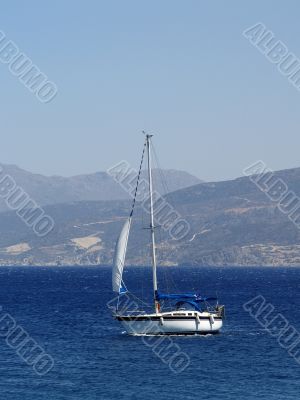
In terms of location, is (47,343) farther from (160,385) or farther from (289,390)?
(289,390)

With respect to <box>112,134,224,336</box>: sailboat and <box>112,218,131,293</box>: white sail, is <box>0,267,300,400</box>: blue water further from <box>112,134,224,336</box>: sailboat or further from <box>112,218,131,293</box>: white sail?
<box>112,218,131,293</box>: white sail

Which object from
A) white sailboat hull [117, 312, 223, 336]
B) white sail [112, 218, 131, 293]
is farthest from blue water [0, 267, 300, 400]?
white sail [112, 218, 131, 293]

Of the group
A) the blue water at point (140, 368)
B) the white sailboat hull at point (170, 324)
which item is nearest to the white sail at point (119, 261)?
the white sailboat hull at point (170, 324)

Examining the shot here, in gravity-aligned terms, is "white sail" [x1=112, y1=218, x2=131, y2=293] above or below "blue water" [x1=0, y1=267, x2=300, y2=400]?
above

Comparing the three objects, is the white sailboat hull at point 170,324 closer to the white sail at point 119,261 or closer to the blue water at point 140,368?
the blue water at point 140,368

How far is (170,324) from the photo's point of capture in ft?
344

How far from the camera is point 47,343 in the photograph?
10281cm

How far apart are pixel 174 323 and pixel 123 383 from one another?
27.9m

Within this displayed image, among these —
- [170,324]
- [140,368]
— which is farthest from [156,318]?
[140,368]

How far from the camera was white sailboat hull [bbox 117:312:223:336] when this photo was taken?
10462 cm

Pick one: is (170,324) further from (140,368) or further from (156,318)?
(140,368)

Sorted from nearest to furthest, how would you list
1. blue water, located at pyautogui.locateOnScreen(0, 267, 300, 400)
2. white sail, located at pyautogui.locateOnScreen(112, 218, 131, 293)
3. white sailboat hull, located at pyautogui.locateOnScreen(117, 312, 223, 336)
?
blue water, located at pyautogui.locateOnScreen(0, 267, 300, 400), white sailboat hull, located at pyautogui.locateOnScreen(117, 312, 223, 336), white sail, located at pyautogui.locateOnScreen(112, 218, 131, 293)

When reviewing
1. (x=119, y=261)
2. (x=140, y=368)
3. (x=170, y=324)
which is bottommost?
(x=140, y=368)

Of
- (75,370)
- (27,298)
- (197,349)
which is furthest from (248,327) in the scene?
(27,298)
